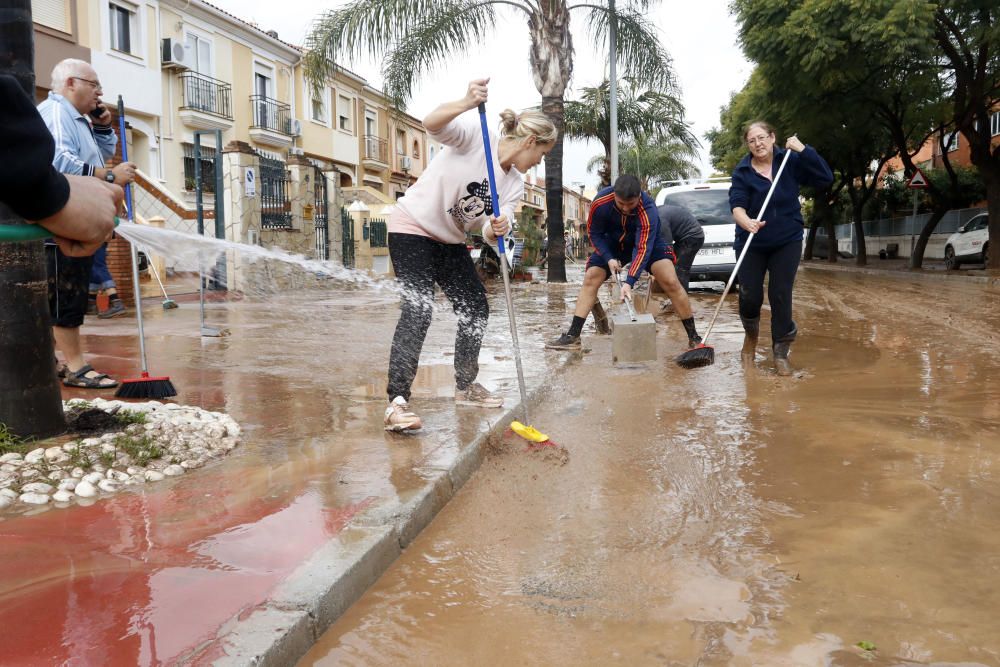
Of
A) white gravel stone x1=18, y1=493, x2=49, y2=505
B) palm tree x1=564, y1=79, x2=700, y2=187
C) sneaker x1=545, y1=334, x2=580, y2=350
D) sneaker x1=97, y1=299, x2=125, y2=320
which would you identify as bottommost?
white gravel stone x1=18, y1=493, x2=49, y2=505

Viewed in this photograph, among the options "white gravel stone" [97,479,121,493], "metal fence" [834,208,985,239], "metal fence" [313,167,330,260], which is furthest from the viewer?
"metal fence" [834,208,985,239]

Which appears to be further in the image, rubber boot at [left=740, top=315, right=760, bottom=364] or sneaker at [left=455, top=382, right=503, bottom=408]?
rubber boot at [left=740, top=315, right=760, bottom=364]

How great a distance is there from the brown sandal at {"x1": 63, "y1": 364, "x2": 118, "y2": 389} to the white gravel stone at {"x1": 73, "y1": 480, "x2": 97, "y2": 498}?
210 cm

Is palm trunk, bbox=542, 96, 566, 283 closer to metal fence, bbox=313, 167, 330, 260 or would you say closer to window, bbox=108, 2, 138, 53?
metal fence, bbox=313, 167, 330, 260

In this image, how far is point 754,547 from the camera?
275 centimetres

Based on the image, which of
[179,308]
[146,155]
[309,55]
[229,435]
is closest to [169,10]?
[146,155]

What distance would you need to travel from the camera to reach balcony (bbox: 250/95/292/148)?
2677 cm

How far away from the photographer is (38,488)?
315 centimetres

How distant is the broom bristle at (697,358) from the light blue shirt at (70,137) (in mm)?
4261

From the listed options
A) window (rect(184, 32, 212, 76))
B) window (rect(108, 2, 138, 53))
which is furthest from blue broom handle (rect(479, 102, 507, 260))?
window (rect(184, 32, 212, 76))

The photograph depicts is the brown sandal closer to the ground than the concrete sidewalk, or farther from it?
farther from it

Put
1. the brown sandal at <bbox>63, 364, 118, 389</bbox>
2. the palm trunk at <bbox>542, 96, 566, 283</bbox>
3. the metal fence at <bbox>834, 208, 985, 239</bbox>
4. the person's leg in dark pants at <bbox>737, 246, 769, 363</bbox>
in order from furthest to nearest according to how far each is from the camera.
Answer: the metal fence at <bbox>834, 208, 985, 239</bbox>
the palm trunk at <bbox>542, 96, 566, 283</bbox>
the person's leg in dark pants at <bbox>737, 246, 769, 363</bbox>
the brown sandal at <bbox>63, 364, 118, 389</bbox>

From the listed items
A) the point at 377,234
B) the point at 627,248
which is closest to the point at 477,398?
the point at 627,248

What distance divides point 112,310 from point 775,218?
7714 mm
